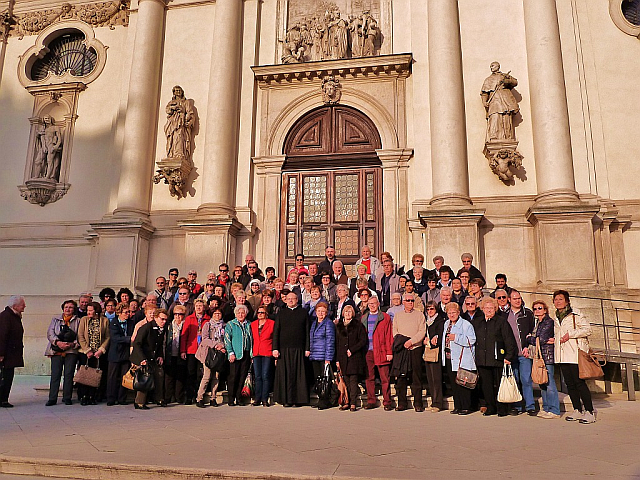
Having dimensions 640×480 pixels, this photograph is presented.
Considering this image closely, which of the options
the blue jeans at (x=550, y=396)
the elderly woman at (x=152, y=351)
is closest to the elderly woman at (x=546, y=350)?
the blue jeans at (x=550, y=396)

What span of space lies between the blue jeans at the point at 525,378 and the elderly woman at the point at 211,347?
13.2ft

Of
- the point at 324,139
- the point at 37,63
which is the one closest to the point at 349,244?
the point at 324,139

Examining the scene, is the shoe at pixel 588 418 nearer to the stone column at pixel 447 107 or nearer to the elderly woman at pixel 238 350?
the elderly woman at pixel 238 350

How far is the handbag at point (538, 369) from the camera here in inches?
273

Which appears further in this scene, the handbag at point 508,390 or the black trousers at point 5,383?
the black trousers at point 5,383

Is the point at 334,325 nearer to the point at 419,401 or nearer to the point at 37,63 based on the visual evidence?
the point at 419,401

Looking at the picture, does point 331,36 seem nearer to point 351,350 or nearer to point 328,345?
point 328,345

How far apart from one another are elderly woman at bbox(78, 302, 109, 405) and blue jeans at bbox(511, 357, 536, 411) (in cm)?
588

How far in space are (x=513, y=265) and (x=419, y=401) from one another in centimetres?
500

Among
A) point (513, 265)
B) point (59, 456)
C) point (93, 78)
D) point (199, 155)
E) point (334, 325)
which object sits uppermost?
point (93, 78)

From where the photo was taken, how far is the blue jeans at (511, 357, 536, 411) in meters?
7.21

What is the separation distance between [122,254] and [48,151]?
167 inches

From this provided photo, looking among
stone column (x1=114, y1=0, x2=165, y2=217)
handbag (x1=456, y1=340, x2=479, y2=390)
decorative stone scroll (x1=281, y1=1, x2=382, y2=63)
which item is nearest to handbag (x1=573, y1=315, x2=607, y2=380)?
handbag (x1=456, y1=340, x2=479, y2=390)

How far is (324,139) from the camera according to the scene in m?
13.4
